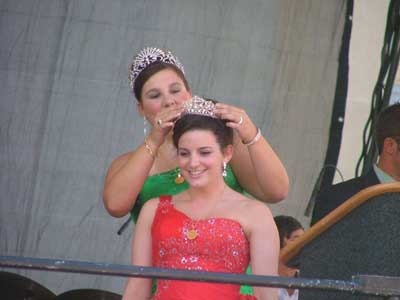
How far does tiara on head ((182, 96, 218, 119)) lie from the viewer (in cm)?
361

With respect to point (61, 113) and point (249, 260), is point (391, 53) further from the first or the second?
point (249, 260)

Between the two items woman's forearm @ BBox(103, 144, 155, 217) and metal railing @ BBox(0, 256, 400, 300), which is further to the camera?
woman's forearm @ BBox(103, 144, 155, 217)

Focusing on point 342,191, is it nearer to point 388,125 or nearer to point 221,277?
point 388,125

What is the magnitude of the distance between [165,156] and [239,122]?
425mm

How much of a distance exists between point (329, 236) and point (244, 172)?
0.85m

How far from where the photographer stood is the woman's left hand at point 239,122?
140 inches

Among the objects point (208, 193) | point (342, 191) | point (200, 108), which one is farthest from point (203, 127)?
point (342, 191)

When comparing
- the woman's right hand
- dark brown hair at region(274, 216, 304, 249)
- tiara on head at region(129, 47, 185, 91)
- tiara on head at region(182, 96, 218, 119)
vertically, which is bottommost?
dark brown hair at region(274, 216, 304, 249)

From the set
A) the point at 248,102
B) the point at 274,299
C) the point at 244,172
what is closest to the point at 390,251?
the point at 274,299

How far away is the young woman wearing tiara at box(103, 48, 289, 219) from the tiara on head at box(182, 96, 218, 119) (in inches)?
0.7

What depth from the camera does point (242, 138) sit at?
357 cm

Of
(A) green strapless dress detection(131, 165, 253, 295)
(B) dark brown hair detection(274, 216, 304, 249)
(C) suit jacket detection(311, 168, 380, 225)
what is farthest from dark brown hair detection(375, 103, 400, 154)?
(A) green strapless dress detection(131, 165, 253, 295)

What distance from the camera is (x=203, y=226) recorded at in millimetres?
3463

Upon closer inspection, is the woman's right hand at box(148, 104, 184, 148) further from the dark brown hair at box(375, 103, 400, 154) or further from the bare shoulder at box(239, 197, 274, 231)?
the dark brown hair at box(375, 103, 400, 154)
